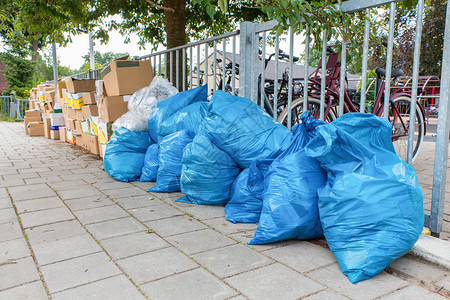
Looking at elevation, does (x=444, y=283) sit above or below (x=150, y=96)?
below

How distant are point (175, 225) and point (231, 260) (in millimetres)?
696

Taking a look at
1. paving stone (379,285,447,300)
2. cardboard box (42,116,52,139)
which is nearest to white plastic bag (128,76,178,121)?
paving stone (379,285,447,300)

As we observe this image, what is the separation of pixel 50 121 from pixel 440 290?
862 centimetres

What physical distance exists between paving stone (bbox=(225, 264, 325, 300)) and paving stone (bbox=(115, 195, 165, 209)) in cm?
147

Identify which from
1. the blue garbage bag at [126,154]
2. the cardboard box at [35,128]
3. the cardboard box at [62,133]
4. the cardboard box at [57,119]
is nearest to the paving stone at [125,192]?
the blue garbage bag at [126,154]

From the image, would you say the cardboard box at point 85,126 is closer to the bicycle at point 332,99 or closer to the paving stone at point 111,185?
the paving stone at point 111,185

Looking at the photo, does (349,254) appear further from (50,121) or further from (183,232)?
(50,121)

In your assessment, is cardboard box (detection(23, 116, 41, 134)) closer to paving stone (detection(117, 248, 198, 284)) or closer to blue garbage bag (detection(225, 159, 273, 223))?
blue garbage bag (detection(225, 159, 273, 223))

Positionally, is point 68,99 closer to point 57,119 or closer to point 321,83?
point 57,119

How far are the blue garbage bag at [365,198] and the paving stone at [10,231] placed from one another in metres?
1.98

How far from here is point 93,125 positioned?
5.91 meters

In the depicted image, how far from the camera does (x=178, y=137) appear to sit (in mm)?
3443

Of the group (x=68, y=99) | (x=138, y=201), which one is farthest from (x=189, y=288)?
(x=68, y=99)

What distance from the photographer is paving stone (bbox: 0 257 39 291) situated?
1826 millimetres
